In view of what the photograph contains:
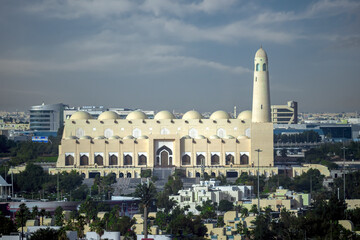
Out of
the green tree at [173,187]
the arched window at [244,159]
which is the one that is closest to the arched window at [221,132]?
the arched window at [244,159]

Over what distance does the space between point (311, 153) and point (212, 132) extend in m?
14.8

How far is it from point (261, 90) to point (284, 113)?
70017 millimetres

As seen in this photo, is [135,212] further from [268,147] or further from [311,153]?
[311,153]

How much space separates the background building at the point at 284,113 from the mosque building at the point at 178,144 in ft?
213

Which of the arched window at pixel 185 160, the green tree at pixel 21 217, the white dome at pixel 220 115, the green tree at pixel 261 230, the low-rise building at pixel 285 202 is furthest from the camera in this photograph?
the white dome at pixel 220 115

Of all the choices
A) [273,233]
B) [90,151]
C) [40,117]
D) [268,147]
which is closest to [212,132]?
[268,147]

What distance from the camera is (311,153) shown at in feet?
255

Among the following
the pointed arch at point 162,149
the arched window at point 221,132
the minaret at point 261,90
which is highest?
the minaret at point 261,90

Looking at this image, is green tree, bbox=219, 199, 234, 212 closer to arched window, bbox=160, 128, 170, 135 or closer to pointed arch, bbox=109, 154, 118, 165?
pointed arch, bbox=109, 154, 118, 165

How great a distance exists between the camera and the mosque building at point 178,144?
6350cm

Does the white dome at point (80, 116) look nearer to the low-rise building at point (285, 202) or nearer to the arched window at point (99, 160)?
the arched window at point (99, 160)

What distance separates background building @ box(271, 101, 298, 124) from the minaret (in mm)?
67786

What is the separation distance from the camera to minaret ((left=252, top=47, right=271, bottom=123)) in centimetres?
6425

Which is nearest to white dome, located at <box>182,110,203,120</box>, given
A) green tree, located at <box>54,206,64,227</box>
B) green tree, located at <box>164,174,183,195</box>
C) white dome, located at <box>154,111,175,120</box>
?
white dome, located at <box>154,111,175,120</box>
